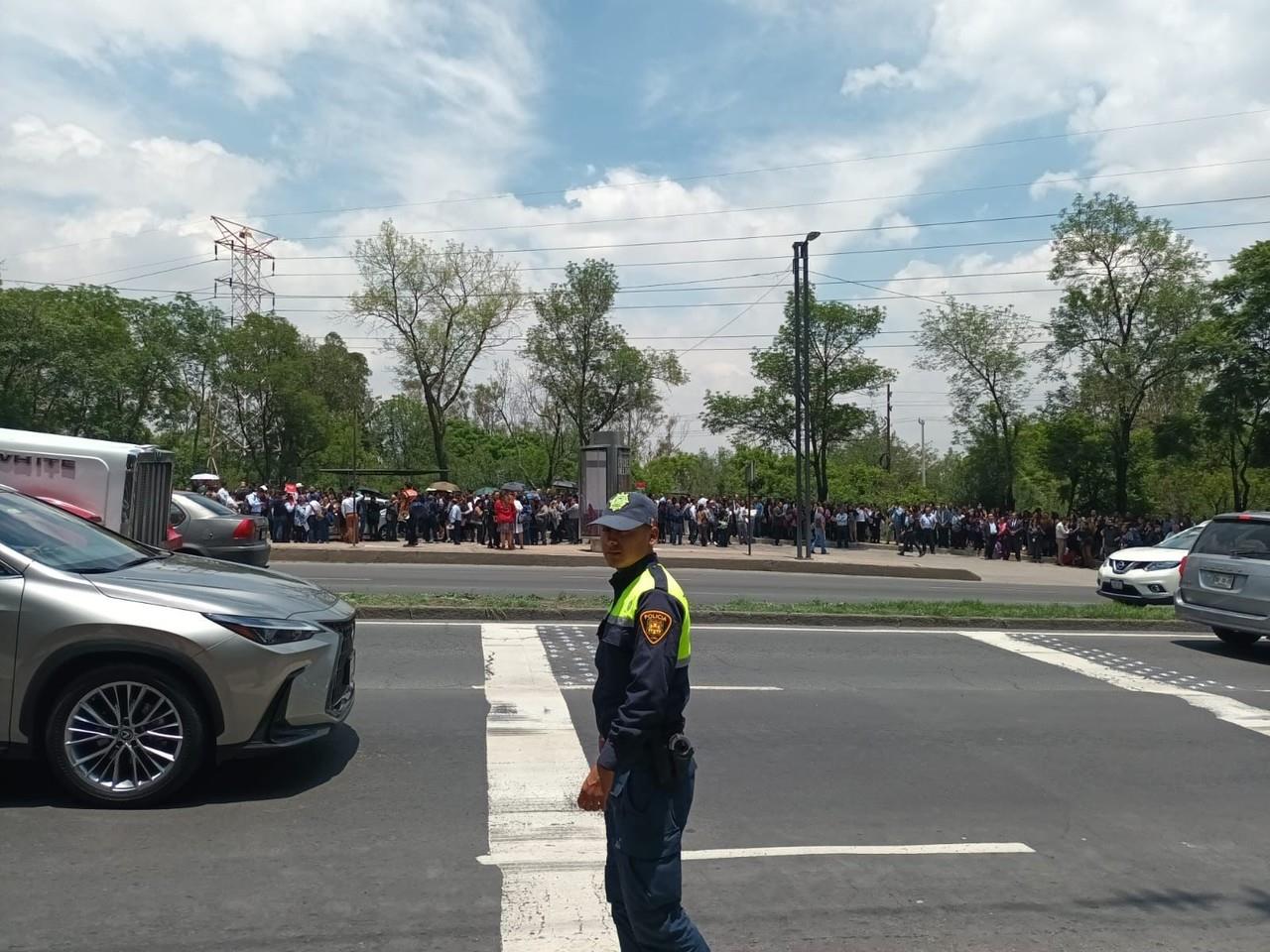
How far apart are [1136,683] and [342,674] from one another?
7191 mm

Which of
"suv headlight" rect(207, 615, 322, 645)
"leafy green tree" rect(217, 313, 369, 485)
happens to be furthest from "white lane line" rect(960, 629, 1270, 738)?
"leafy green tree" rect(217, 313, 369, 485)

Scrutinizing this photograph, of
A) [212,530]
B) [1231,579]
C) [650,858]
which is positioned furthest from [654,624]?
[212,530]

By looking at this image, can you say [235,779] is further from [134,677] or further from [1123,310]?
[1123,310]

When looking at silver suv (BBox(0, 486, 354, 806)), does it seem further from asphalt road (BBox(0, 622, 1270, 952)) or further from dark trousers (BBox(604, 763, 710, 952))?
dark trousers (BBox(604, 763, 710, 952))

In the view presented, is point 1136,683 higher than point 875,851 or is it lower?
higher

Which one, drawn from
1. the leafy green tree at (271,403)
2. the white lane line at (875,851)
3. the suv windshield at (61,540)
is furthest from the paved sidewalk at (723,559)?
the leafy green tree at (271,403)

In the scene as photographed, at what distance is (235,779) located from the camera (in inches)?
236

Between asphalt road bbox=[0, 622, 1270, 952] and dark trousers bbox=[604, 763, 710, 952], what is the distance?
859 mm

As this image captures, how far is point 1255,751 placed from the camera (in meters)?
7.43

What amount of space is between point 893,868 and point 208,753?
11.5 feet

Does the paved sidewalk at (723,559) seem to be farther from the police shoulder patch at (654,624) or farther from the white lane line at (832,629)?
the police shoulder patch at (654,624)

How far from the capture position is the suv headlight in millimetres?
5547

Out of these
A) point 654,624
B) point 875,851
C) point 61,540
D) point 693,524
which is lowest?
point 875,851

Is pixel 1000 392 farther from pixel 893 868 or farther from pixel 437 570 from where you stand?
pixel 893 868
